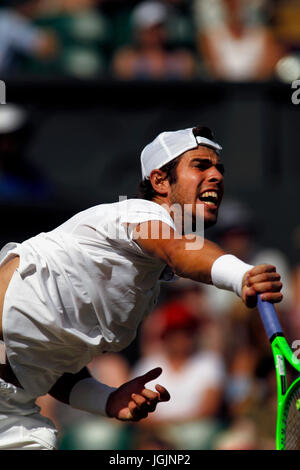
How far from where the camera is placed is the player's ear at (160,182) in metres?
3.70

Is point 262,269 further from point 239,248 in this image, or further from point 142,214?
point 239,248

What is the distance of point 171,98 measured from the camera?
768cm

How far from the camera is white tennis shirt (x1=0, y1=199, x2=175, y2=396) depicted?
3594 mm

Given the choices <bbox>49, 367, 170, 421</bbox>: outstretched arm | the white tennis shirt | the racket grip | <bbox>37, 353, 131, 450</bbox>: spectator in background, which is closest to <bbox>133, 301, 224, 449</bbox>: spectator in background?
<bbox>37, 353, 131, 450</bbox>: spectator in background

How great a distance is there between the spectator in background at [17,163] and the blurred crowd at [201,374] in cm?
126

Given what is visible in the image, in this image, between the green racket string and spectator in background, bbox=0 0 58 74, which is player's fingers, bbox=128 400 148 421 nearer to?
the green racket string

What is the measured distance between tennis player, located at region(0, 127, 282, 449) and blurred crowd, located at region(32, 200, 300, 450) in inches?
72.4

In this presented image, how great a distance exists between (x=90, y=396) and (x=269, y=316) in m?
1.17

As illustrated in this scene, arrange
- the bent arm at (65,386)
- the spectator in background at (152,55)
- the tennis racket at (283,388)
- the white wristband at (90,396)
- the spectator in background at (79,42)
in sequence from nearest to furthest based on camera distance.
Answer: the tennis racket at (283,388) < the white wristband at (90,396) < the bent arm at (65,386) < the spectator in background at (152,55) < the spectator in background at (79,42)

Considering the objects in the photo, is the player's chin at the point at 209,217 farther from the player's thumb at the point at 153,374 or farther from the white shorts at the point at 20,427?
the white shorts at the point at 20,427

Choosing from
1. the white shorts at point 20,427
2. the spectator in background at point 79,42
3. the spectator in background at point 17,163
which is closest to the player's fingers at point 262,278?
the white shorts at point 20,427

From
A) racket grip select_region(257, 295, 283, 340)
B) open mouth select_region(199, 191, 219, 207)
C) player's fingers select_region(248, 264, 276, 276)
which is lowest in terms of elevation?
racket grip select_region(257, 295, 283, 340)

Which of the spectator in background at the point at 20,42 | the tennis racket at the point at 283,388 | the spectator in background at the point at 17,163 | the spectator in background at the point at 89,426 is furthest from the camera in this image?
the spectator in background at the point at 20,42

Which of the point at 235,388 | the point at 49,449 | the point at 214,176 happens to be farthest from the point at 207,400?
the point at 214,176
